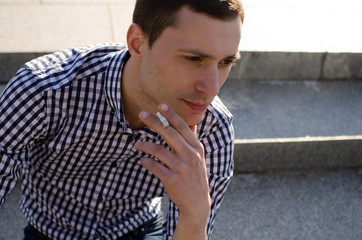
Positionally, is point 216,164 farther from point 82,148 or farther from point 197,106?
point 82,148

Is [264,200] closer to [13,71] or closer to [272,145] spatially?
[272,145]

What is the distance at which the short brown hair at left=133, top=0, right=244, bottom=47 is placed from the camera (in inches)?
63.9

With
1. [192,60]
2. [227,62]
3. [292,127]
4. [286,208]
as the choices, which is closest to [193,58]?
[192,60]

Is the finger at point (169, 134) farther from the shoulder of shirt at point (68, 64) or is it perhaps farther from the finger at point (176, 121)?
the shoulder of shirt at point (68, 64)

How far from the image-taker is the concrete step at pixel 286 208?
2.86m

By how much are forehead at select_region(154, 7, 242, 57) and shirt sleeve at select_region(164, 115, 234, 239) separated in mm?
376

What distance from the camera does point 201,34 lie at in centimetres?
162

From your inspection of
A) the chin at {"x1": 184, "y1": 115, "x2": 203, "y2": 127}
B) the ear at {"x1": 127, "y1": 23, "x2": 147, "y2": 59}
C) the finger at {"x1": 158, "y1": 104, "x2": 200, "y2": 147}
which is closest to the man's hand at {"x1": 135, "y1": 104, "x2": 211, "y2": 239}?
the finger at {"x1": 158, "y1": 104, "x2": 200, "y2": 147}

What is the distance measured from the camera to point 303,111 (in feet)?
11.6

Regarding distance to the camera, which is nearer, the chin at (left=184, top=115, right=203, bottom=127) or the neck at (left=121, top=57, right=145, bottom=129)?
the chin at (left=184, top=115, right=203, bottom=127)

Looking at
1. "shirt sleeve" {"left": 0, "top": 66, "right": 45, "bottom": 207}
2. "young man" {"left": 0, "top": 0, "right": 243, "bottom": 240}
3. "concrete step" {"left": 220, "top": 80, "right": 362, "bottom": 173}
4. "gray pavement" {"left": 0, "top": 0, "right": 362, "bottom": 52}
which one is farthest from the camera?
"gray pavement" {"left": 0, "top": 0, "right": 362, "bottom": 52}

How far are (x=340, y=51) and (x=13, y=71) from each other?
2588mm

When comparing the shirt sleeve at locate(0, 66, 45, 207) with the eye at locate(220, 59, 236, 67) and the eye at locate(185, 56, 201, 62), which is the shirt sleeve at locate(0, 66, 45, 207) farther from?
the eye at locate(220, 59, 236, 67)

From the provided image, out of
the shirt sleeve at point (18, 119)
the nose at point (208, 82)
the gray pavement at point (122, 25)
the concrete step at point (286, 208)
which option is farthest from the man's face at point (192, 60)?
the gray pavement at point (122, 25)
